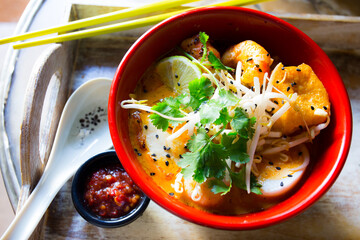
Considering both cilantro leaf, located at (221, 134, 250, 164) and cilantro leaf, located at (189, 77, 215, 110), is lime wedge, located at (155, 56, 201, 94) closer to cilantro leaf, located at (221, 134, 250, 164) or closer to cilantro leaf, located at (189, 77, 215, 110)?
cilantro leaf, located at (189, 77, 215, 110)

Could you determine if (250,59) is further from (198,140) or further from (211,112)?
(198,140)

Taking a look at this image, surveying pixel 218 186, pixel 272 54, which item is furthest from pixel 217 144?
pixel 272 54

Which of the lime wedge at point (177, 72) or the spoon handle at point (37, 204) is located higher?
the lime wedge at point (177, 72)

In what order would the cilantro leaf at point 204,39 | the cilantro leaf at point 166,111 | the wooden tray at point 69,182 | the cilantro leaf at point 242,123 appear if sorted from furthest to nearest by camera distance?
the wooden tray at point 69,182 < the cilantro leaf at point 204,39 < the cilantro leaf at point 166,111 < the cilantro leaf at point 242,123

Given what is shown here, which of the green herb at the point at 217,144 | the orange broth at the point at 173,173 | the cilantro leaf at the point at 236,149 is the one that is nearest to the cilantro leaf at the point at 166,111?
the green herb at the point at 217,144

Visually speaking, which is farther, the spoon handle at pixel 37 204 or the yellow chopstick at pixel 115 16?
the yellow chopstick at pixel 115 16

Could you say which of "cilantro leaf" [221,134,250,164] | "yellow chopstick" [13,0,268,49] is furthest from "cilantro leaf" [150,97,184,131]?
"yellow chopstick" [13,0,268,49]

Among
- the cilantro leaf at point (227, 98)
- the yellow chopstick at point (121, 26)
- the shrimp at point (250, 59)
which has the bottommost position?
the cilantro leaf at point (227, 98)

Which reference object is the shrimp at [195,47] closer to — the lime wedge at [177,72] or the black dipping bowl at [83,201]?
the lime wedge at [177,72]
